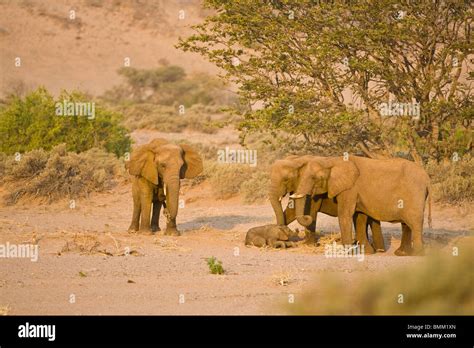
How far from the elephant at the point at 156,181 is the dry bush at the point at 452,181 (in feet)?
18.2

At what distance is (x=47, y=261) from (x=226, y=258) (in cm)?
253

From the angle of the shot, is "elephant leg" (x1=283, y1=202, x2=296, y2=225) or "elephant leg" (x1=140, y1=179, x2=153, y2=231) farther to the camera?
"elephant leg" (x1=140, y1=179, x2=153, y2=231)

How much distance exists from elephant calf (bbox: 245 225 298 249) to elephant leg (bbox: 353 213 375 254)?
1.06 m

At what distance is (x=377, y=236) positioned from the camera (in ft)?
54.7

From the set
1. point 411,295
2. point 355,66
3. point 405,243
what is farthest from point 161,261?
point 355,66

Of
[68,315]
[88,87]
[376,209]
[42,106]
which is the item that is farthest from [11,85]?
[68,315]

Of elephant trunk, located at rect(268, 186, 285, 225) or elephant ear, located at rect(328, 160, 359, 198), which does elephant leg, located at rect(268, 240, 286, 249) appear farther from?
elephant ear, located at rect(328, 160, 359, 198)

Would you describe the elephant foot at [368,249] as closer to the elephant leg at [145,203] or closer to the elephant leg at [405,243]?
the elephant leg at [405,243]

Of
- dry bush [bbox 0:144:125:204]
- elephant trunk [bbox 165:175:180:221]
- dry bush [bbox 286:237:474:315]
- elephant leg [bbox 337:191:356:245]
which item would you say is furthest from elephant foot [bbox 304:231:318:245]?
dry bush [bbox 0:144:125:204]

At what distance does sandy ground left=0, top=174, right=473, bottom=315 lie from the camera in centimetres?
1160

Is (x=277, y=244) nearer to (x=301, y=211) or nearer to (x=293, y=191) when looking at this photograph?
(x=301, y=211)

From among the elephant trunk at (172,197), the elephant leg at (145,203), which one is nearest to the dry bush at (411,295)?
the elephant trunk at (172,197)

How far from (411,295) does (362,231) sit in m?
7.11
